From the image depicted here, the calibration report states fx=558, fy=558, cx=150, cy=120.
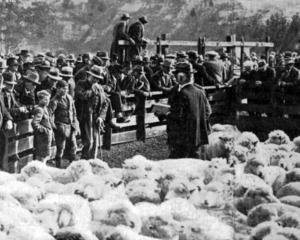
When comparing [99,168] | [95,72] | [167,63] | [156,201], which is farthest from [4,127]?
[167,63]

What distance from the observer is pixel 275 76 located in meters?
14.6

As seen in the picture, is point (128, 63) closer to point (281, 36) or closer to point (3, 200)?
point (3, 200)

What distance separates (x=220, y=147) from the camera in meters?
9.98

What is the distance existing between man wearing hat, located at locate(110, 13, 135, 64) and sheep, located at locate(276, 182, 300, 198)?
360 inches

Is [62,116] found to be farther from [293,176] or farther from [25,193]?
[293,176]

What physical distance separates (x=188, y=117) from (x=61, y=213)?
Result: 174 inches

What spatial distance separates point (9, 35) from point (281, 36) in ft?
64.9

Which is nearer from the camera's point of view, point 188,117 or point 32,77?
point 188,117

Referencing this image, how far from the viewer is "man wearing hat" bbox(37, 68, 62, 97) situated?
32.4 ft

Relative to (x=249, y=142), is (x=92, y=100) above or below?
above

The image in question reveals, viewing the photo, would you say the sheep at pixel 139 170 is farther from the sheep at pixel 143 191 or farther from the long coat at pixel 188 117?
the long coat at pixel 188 117

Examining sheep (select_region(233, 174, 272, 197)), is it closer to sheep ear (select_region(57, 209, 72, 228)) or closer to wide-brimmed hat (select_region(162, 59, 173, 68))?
sheep ear (select_region(57, 209, 72, 228))

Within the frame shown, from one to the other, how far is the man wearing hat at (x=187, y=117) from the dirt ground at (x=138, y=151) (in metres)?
2.30

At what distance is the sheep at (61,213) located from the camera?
5.21 metres
